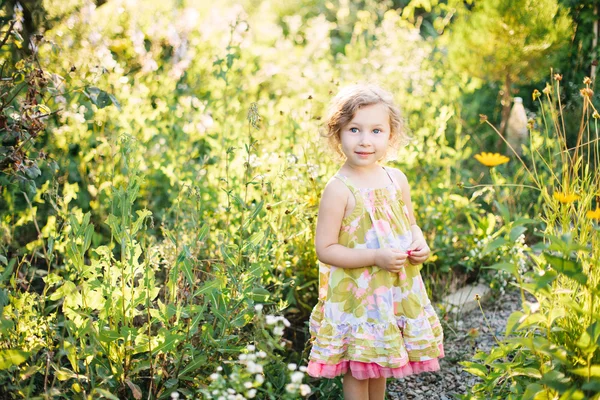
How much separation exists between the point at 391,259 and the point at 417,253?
0.13 metres

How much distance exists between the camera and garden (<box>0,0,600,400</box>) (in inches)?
77.7

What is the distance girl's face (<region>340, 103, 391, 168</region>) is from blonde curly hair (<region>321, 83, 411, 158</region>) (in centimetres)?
2

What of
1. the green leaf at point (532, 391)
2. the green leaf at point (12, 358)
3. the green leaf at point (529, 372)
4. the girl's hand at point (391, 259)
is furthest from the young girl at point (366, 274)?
the green leaf at point (12, 358)

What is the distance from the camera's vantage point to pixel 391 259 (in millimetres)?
2010

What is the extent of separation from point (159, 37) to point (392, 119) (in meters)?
2.90

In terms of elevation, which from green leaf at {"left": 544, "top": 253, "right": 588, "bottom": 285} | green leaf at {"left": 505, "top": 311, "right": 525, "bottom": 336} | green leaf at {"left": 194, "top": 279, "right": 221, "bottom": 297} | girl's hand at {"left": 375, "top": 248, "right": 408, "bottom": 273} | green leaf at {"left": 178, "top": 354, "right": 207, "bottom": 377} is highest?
green leaf at {"left": 544, "top": 253, "right": 588, "bottom": 285}

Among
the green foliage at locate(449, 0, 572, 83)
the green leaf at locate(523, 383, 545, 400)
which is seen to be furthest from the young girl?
the green foliage at locate(449, 0, 572, 83)

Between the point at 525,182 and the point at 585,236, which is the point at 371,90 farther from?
the point at 525,182

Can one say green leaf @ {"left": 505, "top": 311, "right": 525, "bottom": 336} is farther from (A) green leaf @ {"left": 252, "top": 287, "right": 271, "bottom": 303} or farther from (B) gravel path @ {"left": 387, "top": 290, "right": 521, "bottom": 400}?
(A) green leaf @ {"left": 252, "top": 287, "right": 271, "bottom": 303}

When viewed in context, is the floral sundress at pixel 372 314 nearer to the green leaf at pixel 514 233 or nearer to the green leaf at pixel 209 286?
the green leaf at pixel 209 286

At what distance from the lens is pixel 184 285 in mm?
2365

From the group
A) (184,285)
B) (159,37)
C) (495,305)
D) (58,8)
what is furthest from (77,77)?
(495,305)

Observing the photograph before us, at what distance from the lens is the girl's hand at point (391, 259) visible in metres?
2.01

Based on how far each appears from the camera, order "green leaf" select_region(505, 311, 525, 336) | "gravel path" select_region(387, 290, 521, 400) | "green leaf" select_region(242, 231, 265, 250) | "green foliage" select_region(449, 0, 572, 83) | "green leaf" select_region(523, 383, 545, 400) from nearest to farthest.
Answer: "green leaf" select_region(505, 311, 525, 336), "green leaf" select_region(523, 383, 545, 400), "green leaf" select_region(242, 231, 265, 250), "gravel path" select_region(387, 290, 521, 400), "green foliage" select_region(449, 0, 572, 83)
